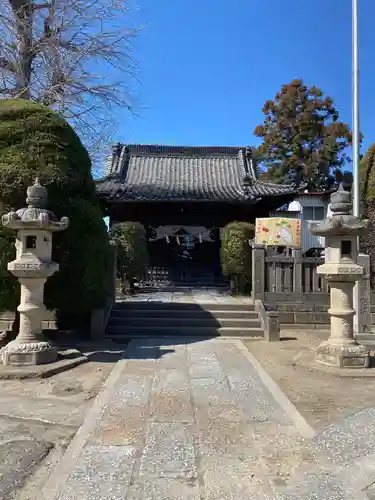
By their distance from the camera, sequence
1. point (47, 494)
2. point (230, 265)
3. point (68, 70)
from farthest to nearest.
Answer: point (68, 70) < point (230, 265) < point (47, 494)

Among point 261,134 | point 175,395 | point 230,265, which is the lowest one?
point 175,395

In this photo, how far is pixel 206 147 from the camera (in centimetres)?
2238

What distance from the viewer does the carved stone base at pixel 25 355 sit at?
5.89 metres

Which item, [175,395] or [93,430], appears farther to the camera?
[175,395]

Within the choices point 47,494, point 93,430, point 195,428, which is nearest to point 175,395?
point 195,428

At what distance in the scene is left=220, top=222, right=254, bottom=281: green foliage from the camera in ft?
40.4

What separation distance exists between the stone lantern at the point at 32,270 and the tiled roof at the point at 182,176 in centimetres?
917

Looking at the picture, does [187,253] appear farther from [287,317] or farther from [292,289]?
[287,317]

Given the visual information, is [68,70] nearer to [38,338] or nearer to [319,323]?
[38,338]

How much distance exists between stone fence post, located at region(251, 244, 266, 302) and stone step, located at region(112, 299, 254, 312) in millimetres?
344

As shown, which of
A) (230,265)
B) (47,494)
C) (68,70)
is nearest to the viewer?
(47,494)

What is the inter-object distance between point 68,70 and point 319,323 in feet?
37.7

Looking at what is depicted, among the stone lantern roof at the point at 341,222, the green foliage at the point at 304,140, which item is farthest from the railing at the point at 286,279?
the green foliage at the point at 304,140

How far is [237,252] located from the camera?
12.4m
